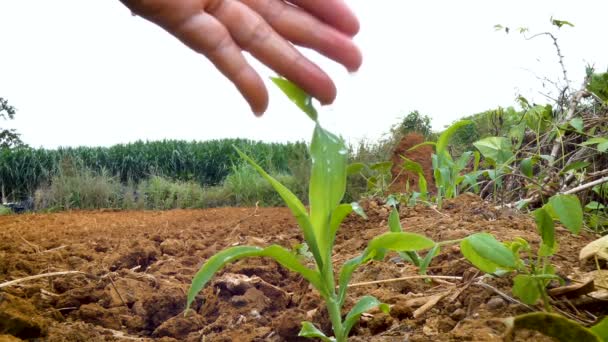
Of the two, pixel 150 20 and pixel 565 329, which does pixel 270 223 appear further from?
pixel 565 329

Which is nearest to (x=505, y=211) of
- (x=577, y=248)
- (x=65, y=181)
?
(x=577, y=248)

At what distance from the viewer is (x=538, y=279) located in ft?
3.43

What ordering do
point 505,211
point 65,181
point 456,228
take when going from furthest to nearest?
point 65,181 → point 505,211 → point 456,228

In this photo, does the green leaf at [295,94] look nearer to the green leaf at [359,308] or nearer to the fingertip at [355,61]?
the fingertip at [355,61]

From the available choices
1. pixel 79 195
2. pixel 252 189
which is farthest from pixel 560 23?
pixel 79 195

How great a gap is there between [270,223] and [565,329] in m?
3.04

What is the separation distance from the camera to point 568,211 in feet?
3.91

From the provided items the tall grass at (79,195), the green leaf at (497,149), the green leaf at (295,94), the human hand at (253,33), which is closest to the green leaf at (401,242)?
the green leaf at (295,94)

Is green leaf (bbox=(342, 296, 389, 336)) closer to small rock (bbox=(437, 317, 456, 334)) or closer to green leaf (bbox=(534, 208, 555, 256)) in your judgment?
small rock (bbox=(437, 317, 456, 334))

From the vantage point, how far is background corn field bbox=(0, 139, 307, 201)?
1274 centimetres

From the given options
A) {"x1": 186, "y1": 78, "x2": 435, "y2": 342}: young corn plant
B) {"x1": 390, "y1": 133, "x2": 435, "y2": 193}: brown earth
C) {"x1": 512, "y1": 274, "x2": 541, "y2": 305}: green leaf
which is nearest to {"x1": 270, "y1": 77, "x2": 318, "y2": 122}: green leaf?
{"x1": 186, "y1": 78, "x2": 435, "y2": 342}: young corn plant

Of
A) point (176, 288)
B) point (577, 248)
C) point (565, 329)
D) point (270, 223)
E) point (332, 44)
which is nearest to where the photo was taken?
point (565, 329)

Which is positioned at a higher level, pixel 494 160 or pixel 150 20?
pixel 150 20

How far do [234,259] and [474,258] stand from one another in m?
0.44
